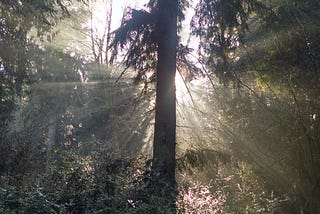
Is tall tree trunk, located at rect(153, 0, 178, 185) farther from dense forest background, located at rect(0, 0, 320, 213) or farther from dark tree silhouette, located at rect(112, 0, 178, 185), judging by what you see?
dense forest background, located at rect(0, 0, 320, 213)

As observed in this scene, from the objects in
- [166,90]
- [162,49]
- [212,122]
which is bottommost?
[212,122]

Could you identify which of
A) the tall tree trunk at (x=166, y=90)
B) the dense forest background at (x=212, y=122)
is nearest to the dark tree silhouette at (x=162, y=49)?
the tall tree trunk at (x=166, y=90)

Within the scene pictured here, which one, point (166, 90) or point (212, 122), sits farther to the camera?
point (212, 122)

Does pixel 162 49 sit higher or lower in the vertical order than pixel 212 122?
higher

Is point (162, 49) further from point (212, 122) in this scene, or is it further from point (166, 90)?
point (212, 122)

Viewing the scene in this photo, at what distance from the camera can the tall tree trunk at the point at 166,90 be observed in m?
6.32

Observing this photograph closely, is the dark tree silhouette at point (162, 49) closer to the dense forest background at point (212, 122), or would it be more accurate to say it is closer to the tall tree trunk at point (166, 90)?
the tall tree trunk at point (166, 90)

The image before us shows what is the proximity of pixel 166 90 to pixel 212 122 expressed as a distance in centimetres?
515

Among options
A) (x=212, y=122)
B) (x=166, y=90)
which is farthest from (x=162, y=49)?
(x=212, y=122)

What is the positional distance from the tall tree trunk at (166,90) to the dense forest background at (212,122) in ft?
1.01

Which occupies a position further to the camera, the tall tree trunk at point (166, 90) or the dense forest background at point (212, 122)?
the tall tree trunk at point (166, 90)

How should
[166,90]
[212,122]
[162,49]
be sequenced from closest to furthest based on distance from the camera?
1. [166,90]
2. [162,49]
3. [212,122]

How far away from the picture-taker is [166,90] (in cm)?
657

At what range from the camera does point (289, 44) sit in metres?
7.26
